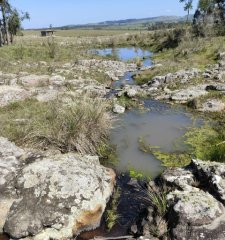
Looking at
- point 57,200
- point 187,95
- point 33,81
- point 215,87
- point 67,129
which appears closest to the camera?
point 57,200

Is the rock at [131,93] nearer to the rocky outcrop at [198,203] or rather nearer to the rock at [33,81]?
the rock at [33,81]

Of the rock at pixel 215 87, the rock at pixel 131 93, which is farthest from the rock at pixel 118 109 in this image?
the rock at pixel 215 87

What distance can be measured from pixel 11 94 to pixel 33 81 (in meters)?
3.82

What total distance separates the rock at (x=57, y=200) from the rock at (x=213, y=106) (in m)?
8.46

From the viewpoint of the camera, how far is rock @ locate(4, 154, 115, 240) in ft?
21.8

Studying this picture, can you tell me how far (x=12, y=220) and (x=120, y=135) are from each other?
6.26m

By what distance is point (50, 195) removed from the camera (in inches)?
279

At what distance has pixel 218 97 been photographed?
52.9 feet

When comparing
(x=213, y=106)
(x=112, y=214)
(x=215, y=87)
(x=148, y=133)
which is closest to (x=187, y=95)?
(x=215, y=87)

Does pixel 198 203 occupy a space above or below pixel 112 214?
above

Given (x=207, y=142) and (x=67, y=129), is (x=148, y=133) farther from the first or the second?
(x=67, y=129)

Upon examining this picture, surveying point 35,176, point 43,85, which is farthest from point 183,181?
point 43,85

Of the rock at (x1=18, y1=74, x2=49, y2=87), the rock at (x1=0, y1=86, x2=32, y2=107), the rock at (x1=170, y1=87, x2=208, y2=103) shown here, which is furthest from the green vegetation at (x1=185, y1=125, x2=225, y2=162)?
the rock at (x1=18, y1=74, x2=49, y2=87)

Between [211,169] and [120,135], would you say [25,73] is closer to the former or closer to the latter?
[120,135]
